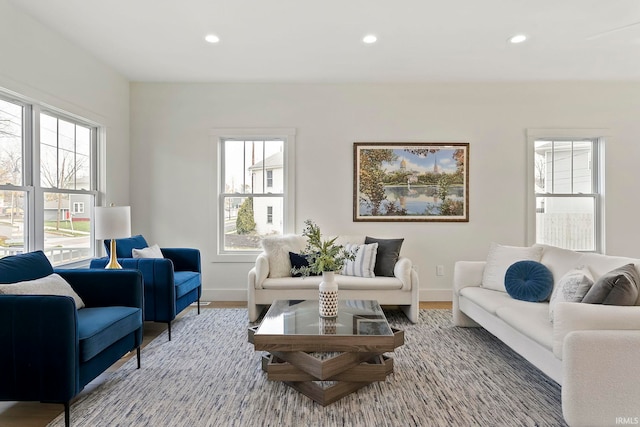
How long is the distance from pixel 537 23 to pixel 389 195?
2.24 meters

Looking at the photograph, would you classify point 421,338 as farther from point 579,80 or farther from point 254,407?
point 579,80

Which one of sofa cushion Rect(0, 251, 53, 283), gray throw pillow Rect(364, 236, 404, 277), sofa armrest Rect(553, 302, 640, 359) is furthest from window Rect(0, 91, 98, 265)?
sofa armrest Rect(553, 302, 640, 359)

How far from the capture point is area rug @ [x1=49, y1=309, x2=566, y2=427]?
193 cm

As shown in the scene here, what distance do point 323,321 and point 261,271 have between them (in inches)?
53.5

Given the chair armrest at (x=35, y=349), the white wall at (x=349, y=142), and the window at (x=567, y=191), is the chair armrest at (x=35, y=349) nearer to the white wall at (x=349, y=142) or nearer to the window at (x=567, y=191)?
the white wall at (x=349, y=142)

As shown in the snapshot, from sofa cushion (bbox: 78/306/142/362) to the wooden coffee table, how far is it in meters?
0.83

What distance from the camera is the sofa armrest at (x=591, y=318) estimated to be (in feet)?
5.83

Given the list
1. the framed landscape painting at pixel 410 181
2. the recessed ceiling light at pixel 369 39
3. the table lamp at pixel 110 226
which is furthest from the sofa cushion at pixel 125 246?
the recessed ceiling light at pixel 369 39

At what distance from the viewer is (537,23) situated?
9.92 ft

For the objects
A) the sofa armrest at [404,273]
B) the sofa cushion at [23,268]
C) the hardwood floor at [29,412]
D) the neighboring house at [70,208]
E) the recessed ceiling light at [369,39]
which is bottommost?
the hardwood floor at [29,412]

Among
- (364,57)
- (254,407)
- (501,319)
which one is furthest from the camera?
(364,57)

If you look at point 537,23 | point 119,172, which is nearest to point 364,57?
point 537,23

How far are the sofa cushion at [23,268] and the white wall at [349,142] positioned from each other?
6.68 feet

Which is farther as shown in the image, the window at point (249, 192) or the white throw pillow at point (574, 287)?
the window at point (249, 192)
